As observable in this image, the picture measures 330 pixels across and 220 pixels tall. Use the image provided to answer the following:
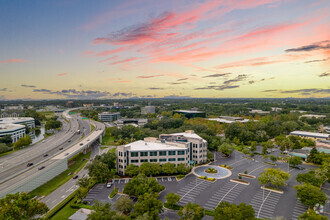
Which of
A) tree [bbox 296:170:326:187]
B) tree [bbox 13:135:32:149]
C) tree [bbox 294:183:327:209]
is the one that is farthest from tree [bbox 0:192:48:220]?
tree [bbox 13:135:32:149]

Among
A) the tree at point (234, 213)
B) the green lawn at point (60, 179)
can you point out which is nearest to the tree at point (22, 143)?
the green lawn at point (60, 179)

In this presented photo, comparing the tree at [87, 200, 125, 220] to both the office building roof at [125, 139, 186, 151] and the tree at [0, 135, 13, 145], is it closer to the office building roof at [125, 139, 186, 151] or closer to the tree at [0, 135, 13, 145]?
the office building roof at [125, 139, 186, 151]

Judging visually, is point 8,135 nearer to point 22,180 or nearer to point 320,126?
point 22,180

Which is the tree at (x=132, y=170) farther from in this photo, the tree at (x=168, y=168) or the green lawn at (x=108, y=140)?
the green lawn at (x=108, y=140)

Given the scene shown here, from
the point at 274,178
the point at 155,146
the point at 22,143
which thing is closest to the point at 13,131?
the point at 22,143

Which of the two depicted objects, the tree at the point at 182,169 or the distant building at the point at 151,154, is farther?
→ the distant building at the point at 151,154

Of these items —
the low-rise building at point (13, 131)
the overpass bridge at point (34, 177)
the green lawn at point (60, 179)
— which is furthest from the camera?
the low-rise building at point (13, 131)

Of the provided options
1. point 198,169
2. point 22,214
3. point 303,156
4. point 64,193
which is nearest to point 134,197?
point 64,193
